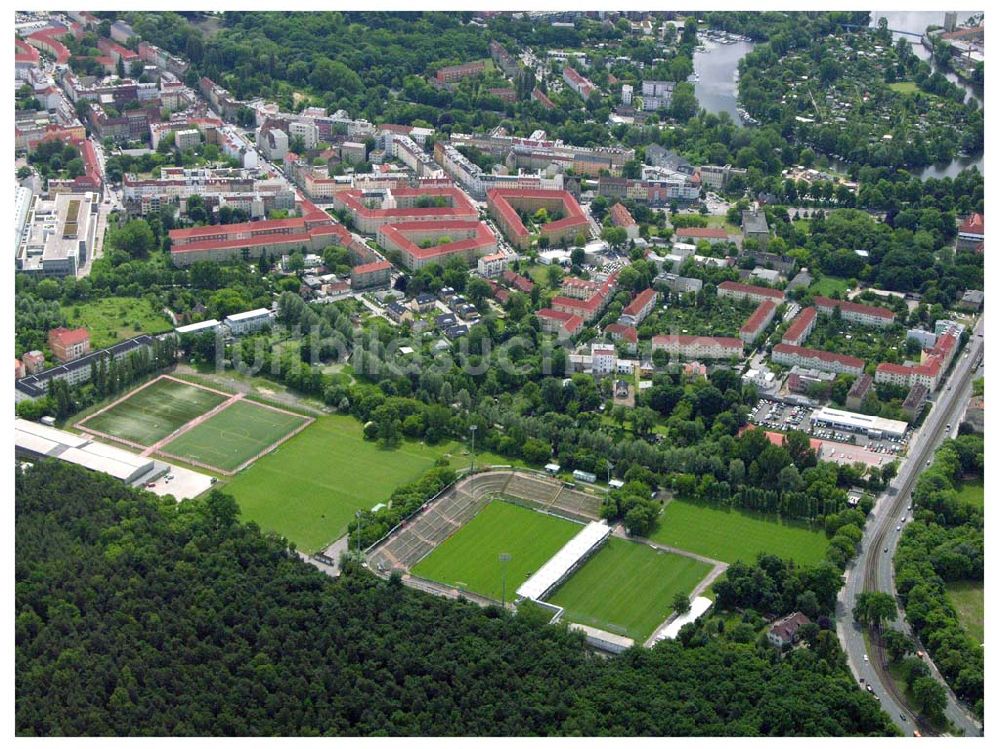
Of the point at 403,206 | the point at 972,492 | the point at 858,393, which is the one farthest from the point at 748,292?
the point at 403,206

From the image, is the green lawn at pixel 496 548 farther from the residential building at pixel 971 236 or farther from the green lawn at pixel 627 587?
the residential building at pixel 971 236

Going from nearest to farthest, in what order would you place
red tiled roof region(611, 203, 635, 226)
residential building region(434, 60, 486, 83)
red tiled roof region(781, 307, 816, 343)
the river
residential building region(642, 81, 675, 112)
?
red tiled roof region(781, 307, 816, 343) < red tiled roof region(611, 203, 635, 226) < the river < residential building region(642, 81, 675, 112) < residential building region(434, 60, 486, 83)

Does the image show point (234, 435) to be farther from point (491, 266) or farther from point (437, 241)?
point (437, 241)

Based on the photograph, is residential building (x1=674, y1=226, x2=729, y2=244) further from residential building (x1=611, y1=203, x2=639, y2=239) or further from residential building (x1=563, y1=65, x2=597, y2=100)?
residential building (x1=563, y1=65, x2=597, y2=100)

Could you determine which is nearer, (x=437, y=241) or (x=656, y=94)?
(x=437, y=241)

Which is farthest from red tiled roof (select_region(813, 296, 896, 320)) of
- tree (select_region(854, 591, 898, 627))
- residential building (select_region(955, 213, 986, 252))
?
tree (select_region(854, 591, 898, 627))

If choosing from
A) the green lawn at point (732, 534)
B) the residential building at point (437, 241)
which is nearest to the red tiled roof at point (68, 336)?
the residential building at point (437, 241)
